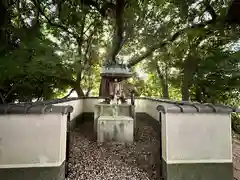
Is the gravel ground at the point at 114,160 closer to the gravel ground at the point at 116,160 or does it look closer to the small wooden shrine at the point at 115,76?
the gravel ground at the point at 116,160

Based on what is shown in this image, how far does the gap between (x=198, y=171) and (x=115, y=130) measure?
107 inches

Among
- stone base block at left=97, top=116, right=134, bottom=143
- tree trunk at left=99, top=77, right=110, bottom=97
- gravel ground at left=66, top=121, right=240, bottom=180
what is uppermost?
tree trunk at left=99, top=77, right=110, bottom=97

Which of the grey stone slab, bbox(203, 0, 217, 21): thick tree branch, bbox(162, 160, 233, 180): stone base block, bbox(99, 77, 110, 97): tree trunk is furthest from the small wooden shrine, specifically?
bbox(203, 0, 217, 21): thick tree branch

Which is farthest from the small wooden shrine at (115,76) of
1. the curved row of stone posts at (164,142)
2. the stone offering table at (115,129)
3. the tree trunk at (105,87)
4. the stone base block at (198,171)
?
the stone base block at (198,171)

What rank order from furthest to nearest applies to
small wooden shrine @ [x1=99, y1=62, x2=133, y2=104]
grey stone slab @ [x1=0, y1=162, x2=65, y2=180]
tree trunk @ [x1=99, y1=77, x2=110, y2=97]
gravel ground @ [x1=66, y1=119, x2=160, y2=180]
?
tree trunk @ [x1=99, y1=77, x2=110, y2=97]
small wooden shrine @ [x1=99, y1=62, x2=133, y2=104]
gravel ground @ [x1=66, y1=119, x2=160, y2=180]
grey stone slab @ [x1=0, y1=162, x2=65, y2=180]

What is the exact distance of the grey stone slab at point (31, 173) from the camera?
2.84 m

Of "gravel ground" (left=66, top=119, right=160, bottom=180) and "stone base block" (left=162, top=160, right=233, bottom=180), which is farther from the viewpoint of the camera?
"gravel ground" (left=66, top=119, right=160, bottom=180)

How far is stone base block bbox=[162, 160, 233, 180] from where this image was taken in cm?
308

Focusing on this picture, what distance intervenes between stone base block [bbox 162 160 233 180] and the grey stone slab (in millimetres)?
1926

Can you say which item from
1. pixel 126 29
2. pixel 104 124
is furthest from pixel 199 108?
pixel 126 29

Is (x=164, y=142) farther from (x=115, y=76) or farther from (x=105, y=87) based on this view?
(x=105, y=87)

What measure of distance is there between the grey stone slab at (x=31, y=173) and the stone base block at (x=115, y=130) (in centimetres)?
240

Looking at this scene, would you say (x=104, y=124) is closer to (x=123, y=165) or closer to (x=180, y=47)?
(x=123, y=165)

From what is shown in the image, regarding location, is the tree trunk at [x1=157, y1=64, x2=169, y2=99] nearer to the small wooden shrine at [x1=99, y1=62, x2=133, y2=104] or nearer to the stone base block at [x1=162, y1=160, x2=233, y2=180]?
the small wooden shrine at [x1=99, y1=62, x2=133, y2=104]
